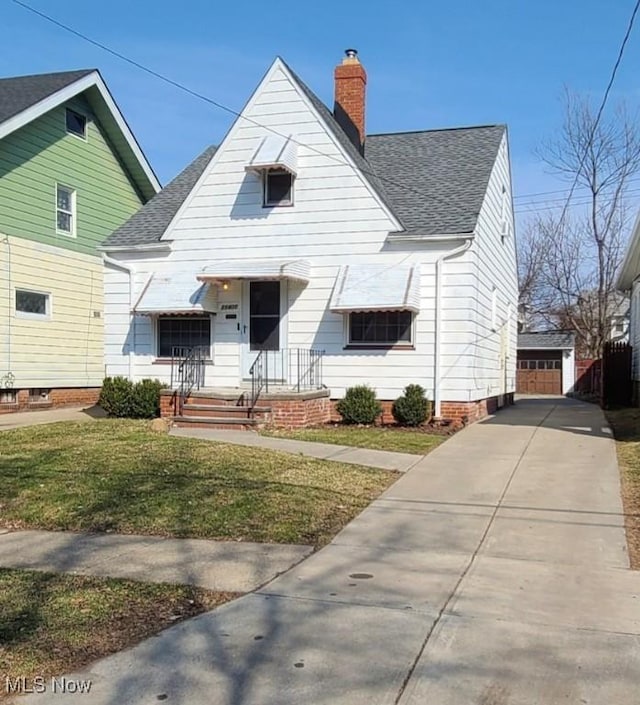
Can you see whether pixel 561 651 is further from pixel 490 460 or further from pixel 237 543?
pixel 490 460

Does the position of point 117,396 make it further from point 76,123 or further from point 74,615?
point 74,615

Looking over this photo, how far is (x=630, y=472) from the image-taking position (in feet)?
29.2

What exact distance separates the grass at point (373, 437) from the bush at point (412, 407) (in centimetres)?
32

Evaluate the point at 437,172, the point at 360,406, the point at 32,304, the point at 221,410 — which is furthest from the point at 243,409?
the point at 32,304

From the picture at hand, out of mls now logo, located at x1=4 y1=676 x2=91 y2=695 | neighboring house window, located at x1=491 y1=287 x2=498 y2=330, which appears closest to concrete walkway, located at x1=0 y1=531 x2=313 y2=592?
mls now logo, located at x1=4 y1=676 x2=91 y2=695

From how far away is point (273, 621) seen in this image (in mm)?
4195

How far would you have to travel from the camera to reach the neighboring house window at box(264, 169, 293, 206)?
48.7ft

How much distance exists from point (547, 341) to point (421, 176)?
76.8 feet

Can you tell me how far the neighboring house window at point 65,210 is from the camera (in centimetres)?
1824

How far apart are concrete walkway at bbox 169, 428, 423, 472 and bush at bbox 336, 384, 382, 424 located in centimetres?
229

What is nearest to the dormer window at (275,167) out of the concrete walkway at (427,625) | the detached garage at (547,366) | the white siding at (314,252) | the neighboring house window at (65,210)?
the white siding at (314,252)

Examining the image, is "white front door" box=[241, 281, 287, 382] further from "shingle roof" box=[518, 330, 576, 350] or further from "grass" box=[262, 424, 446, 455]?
"shingle roof" box=[518, 330, 576, 350]

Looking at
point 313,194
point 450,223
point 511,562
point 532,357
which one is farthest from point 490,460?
point 532,357

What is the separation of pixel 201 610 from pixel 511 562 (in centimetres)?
243
